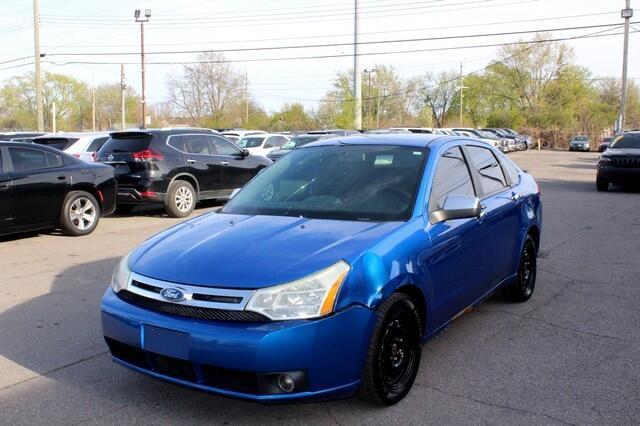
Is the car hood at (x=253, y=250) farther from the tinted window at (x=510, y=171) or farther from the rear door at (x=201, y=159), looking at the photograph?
the rear door at (x=201, y=159)

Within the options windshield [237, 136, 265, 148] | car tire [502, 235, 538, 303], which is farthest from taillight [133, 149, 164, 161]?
windshield [237, 136, 265, 148]

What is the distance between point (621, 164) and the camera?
642 inches

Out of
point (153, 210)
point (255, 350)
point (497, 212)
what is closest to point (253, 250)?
point (255, 350)

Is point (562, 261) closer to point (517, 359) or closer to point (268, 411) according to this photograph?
point (517, 359)

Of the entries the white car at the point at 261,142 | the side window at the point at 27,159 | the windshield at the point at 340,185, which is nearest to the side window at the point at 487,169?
the windshield at the point at 340,185

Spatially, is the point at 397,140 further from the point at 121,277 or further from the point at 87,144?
the point at 87,144

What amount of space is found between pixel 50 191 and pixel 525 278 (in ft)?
22.6

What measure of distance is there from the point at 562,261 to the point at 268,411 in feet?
17.4

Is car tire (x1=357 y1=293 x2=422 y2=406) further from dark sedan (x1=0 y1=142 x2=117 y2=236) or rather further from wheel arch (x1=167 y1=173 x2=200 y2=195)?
wheel arch (x1=167 y1=173 x2=200 y2=195)

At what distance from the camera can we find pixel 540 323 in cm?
515

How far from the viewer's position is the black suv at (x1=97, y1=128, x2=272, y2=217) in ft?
37.9

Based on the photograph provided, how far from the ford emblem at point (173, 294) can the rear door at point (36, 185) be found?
20.9ft

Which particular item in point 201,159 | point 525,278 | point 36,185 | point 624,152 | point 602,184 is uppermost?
point 624,152

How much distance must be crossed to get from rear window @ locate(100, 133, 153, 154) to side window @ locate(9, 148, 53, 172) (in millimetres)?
2513
